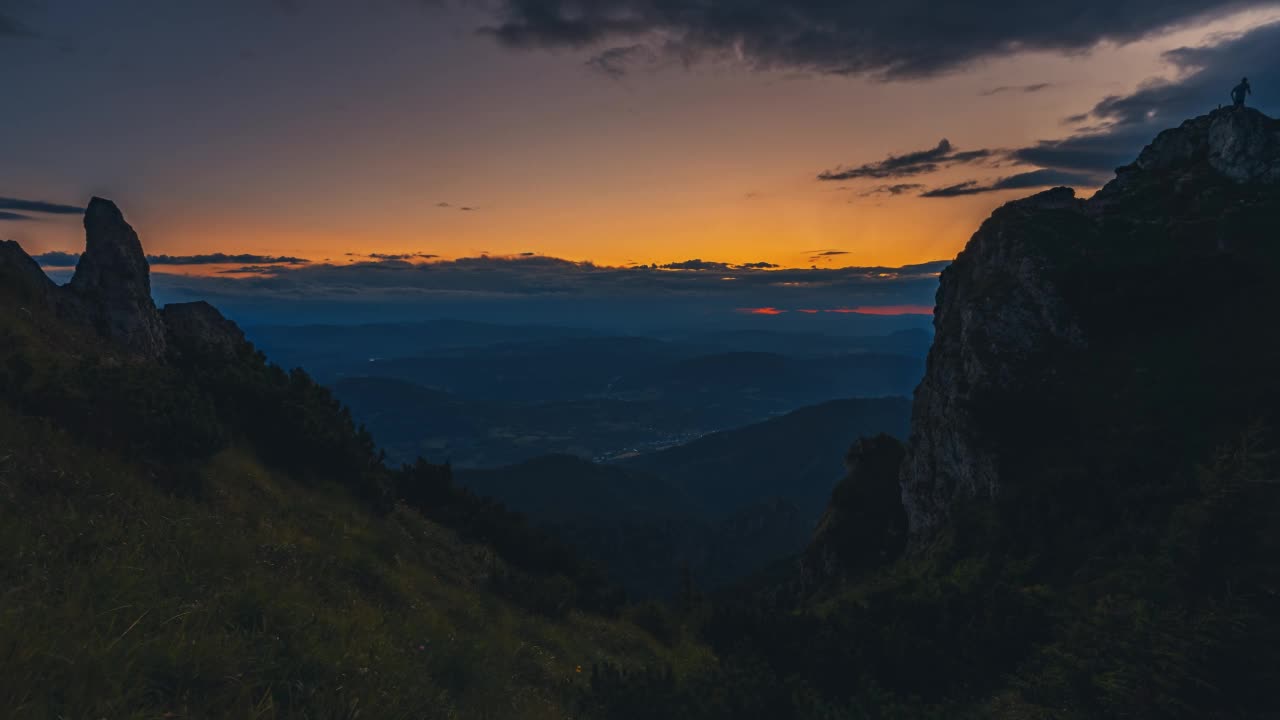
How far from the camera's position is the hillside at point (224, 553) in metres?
4.08

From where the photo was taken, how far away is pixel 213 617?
5.12m

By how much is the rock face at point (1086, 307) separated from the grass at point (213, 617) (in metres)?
21.9

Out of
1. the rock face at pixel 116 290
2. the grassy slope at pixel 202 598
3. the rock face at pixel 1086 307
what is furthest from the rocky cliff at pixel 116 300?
the rock face at pixel 1086 307

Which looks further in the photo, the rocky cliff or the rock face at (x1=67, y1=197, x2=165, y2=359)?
the rock face at (x1=67, y1=197, x2=165, y2=359)

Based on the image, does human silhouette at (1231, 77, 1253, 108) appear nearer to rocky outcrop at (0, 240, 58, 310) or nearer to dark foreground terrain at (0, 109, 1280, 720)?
dark foreground terrain at (0, 109, 1280, 720)

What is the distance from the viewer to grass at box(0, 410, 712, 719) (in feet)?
12.1

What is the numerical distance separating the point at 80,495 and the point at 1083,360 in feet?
109

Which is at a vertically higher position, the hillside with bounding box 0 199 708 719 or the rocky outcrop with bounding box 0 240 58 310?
the rocky outcrop with bounding box 0 240 58 310

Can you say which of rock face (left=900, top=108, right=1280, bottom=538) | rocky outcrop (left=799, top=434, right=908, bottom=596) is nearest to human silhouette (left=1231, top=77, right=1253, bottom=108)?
rock face (left=900, top=108, right=1280, bottom=538)

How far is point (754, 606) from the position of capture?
17.1 meters

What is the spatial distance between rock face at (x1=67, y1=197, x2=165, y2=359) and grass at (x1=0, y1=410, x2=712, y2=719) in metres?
9.18

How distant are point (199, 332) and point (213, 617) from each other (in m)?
22.5

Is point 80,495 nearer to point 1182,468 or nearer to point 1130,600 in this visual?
point 1130,600

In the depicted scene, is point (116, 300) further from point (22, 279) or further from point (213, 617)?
point (213, 617)
